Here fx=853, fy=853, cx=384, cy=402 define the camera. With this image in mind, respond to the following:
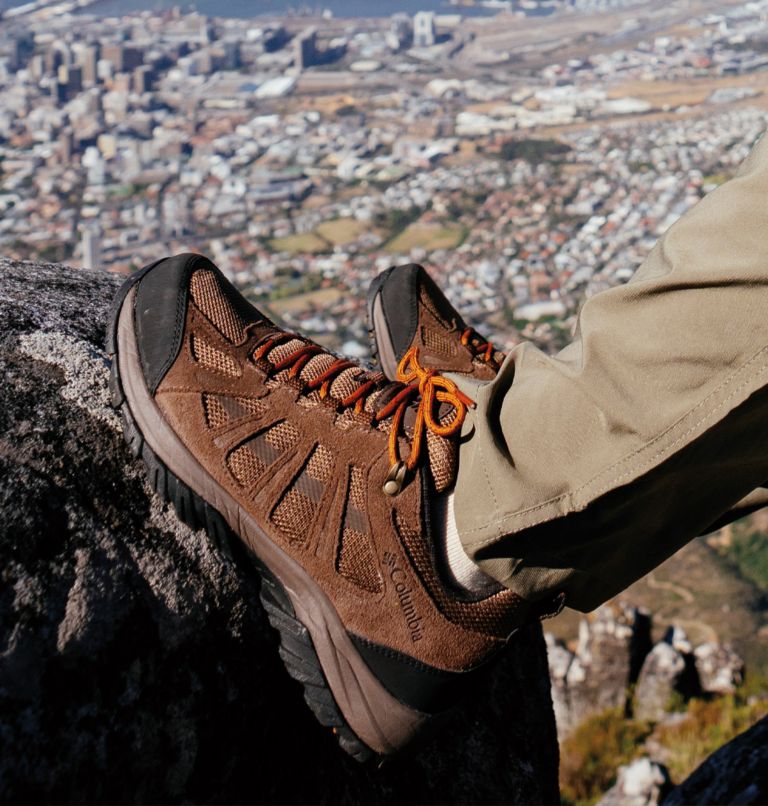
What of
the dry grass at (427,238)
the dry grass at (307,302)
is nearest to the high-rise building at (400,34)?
the dry grass at (427,238)

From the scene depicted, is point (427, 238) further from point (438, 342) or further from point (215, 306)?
point (215, 306)

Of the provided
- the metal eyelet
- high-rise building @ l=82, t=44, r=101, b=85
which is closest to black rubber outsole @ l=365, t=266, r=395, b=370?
the metal eyelet

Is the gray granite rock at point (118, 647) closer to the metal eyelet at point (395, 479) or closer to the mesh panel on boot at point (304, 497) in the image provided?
the mesh panel on boot at point (304, 497)

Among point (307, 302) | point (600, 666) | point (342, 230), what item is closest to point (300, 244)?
point (342, 230)

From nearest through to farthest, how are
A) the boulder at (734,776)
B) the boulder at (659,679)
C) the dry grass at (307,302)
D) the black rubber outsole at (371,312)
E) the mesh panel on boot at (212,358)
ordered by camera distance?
the mesh panel on boot at (212,358) < the boulder at (734,776) < the black rubber outsole at (371,312) < the boulder at (659,679) < the dry grass at (307,302)

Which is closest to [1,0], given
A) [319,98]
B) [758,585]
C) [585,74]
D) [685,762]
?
[319,98]

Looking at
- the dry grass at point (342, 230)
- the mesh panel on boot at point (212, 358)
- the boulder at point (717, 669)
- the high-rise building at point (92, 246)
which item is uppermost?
the mesh panel on boot at point (212, 358)
